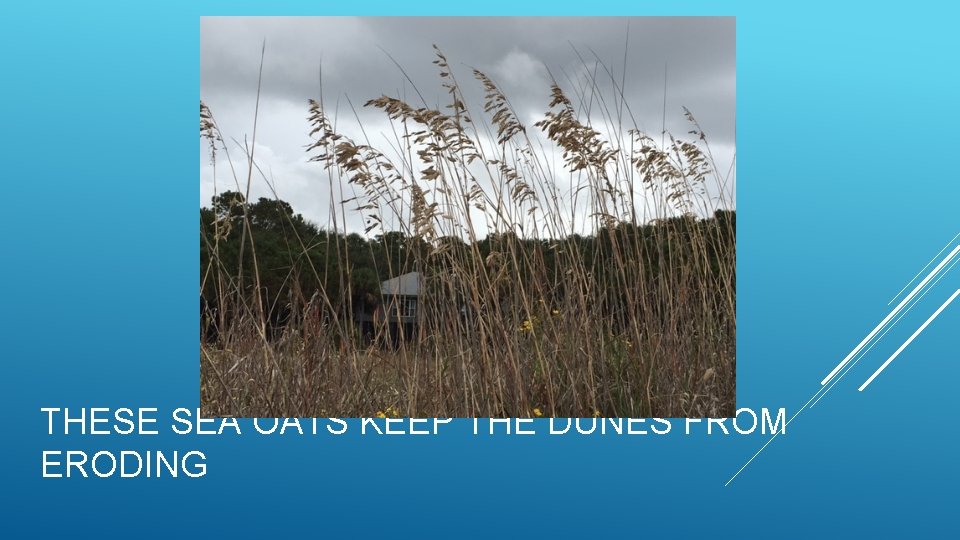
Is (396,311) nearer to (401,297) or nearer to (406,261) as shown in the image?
(401,297)

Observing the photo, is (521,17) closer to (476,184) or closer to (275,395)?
(476,184)

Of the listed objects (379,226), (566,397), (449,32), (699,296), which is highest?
(449,32)

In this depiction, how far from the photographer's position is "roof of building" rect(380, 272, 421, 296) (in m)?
2.24

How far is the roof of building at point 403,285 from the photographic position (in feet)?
7.34

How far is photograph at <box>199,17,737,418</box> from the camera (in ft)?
7.16

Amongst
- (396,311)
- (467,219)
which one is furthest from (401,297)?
(467,219)

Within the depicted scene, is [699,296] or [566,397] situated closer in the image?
[566,397]

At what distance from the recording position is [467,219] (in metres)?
2.16

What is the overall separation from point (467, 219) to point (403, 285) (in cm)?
27

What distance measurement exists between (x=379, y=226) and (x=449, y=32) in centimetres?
58

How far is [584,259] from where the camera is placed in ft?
7.47

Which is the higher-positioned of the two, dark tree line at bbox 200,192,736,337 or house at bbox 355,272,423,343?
dark tree line at bbox 200,192,736,337

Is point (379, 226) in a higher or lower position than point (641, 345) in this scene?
higher

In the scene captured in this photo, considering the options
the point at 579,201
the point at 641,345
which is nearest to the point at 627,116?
the point at 579,201
